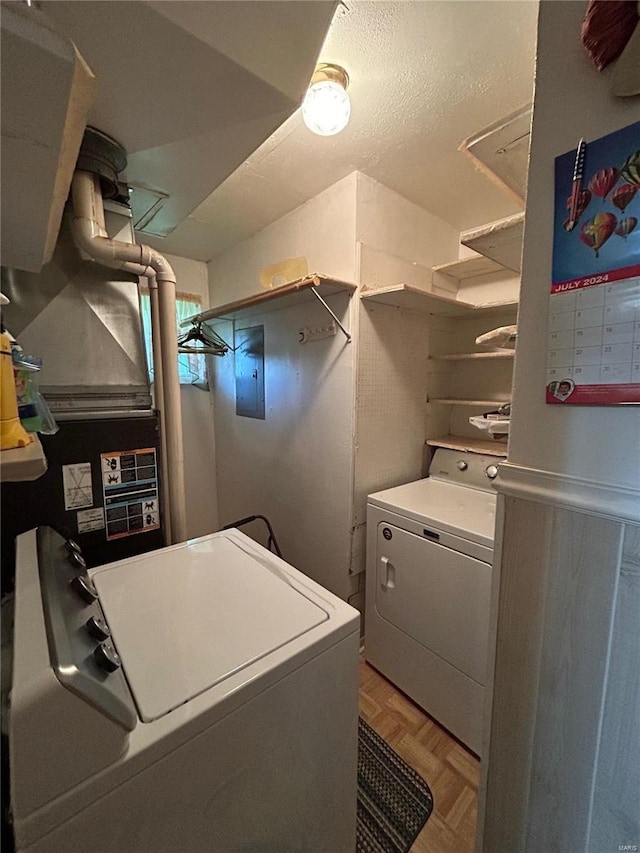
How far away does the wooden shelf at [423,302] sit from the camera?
1.69 m

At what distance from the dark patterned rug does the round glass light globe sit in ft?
8.35

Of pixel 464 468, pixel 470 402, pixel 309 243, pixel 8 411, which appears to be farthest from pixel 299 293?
pixel 8 411

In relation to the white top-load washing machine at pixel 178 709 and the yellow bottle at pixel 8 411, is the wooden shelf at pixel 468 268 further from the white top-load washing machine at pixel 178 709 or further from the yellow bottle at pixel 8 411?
the yellow bottle at pixel 8 411

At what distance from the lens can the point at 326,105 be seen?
1.21 m

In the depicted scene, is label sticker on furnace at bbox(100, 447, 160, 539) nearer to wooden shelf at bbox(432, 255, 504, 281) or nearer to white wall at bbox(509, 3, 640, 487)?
white wall at bbox(509, 3, 640, 487)

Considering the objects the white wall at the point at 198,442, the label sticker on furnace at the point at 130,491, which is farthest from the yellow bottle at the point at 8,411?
the white wall at the point at 198,442

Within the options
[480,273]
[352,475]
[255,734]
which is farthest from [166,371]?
[480,273]

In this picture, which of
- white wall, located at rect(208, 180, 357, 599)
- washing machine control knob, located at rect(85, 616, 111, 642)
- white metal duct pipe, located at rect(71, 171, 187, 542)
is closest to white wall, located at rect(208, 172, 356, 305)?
white wall, located at rect(208, 180, 357, 599)

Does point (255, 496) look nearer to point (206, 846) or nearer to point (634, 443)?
point (206, 846)

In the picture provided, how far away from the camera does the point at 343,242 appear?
188 cm

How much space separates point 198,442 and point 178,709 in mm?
2625

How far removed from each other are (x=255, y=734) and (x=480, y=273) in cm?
250

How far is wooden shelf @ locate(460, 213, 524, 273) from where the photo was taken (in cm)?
115

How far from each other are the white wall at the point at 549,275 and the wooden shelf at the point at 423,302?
0.86 metres
